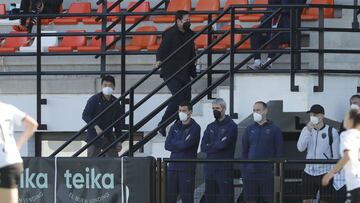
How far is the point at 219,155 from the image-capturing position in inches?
690

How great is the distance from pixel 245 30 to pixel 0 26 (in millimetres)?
6704

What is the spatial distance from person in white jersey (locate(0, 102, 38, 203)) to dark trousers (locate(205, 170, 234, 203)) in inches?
145

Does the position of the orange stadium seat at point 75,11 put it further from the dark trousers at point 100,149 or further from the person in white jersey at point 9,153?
the person in white jersey at point 9,153

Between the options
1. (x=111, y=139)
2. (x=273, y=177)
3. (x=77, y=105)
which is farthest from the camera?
(x=77, y=105)

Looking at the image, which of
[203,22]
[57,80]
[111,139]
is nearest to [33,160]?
[111,139]

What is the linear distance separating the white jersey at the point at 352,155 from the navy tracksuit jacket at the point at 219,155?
9.77ft

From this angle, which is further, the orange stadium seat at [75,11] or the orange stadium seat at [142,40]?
the orange stadium seat at [75,11]

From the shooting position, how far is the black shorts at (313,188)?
16.6m

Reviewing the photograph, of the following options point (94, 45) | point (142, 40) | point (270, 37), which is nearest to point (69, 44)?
point (94, 45)

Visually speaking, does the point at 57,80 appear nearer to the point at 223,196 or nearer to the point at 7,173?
the point at 223,196

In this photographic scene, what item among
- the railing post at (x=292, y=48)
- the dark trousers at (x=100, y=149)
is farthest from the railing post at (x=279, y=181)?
the dark trousers at (x=100, y=149)

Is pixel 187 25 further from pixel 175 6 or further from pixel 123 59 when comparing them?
pixel 175 6

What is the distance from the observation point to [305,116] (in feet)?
61.1

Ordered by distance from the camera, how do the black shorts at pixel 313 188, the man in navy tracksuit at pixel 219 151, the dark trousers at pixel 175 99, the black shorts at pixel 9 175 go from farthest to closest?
the dark trousers at pixel 175 99 < the man in navy tracksuit at pixel 219 151 < the black shorts at pixel 313 188 < the black shorts at pixel 9 175
